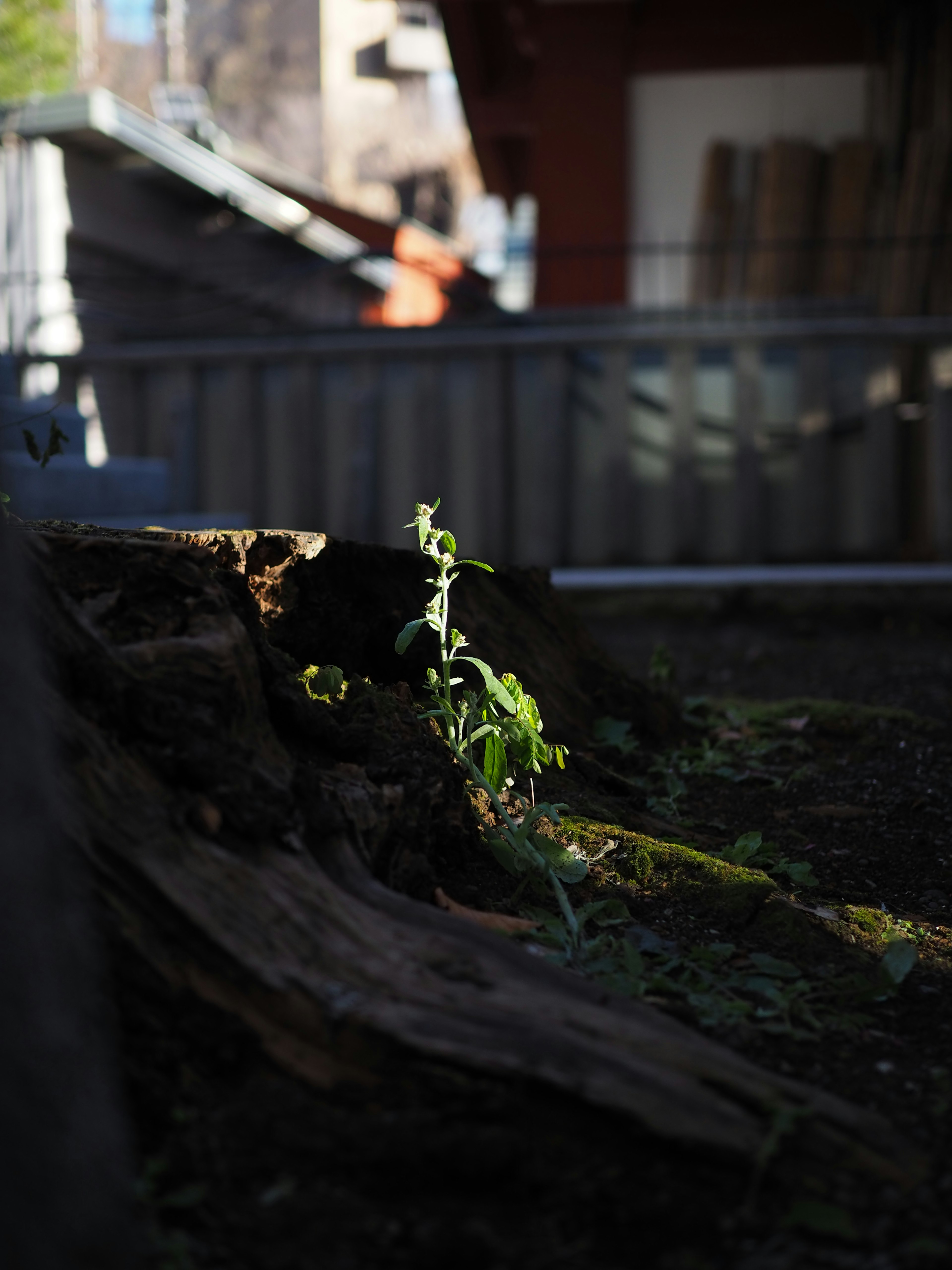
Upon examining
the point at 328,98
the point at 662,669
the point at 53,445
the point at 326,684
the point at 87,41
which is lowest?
the point at 662,669

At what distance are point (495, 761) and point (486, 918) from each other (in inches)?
15.1

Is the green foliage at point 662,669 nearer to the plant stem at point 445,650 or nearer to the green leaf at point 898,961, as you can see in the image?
the plant stem at point 445,650

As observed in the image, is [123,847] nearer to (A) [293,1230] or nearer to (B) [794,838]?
(A) [293,1230]

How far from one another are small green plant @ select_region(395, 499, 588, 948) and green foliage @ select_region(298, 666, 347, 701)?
0.52 ft

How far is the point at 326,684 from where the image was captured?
2.03 metres

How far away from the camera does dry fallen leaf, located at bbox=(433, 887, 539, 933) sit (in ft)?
5.35

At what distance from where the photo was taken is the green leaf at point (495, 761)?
199 centimetres

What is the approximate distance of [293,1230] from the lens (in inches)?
42.0

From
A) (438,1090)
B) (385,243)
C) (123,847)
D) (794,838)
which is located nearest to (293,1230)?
(438,1090)

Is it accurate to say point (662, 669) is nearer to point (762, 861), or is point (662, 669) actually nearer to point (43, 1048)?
point (762, 861)

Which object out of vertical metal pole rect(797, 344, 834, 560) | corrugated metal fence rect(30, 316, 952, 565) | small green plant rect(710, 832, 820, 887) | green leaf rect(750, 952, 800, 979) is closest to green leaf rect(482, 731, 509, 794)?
small green plant rect(710, 832, 820, 887)

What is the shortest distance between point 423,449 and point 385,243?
12510 millimetres

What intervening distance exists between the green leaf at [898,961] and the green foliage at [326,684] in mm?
1059

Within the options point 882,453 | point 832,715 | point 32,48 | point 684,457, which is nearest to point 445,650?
point 832,715
